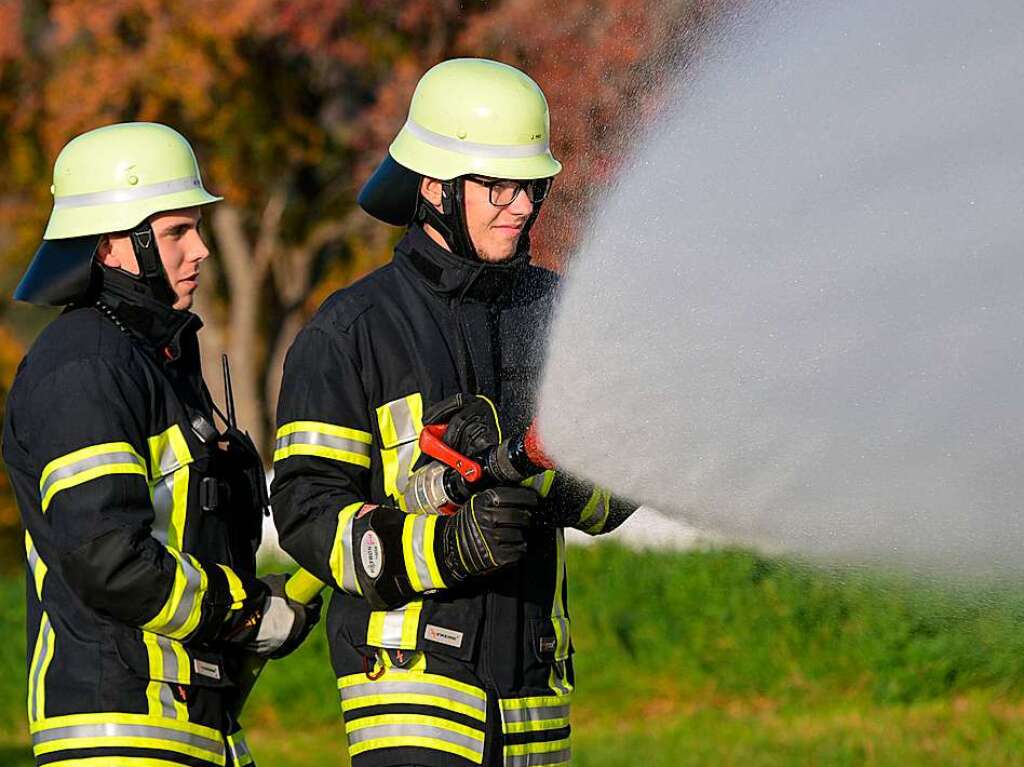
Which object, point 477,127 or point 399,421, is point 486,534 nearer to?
point 399,421

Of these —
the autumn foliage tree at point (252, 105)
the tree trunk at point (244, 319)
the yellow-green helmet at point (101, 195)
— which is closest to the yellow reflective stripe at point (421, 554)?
the yellow-green helmet at point (101, 195)

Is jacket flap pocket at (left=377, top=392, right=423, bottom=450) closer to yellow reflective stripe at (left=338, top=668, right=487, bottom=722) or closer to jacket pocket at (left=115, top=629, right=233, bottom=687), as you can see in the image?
yellow reflective stripe at (left=338, top=668, right=487, bottom=722)

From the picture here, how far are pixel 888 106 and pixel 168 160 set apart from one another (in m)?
2.11

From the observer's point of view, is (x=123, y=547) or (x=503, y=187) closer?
(x=123, y=547)

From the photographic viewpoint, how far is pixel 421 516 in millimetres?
4613

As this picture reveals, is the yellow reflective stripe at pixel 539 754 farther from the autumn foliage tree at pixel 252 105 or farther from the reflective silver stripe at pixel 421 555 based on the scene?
the autumn foliage tree at pixel 252 105

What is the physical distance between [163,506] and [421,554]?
781 millimetres

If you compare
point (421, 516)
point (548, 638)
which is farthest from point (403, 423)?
point (548, 638)

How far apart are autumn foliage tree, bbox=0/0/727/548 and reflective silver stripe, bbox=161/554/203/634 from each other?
7.08 metres

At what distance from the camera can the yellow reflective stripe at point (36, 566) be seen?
4867 millimetres

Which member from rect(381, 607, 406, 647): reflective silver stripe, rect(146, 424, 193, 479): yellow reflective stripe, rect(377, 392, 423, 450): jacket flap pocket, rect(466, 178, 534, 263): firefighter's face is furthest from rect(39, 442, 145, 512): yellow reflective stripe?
rect(466, 178, 534, 263): firefighter's face

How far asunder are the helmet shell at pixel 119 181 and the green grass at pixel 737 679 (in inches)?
184

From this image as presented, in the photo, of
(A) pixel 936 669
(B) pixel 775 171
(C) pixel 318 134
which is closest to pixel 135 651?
(B) pixel 775 171

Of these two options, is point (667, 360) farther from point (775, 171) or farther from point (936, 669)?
point (936, 669)
